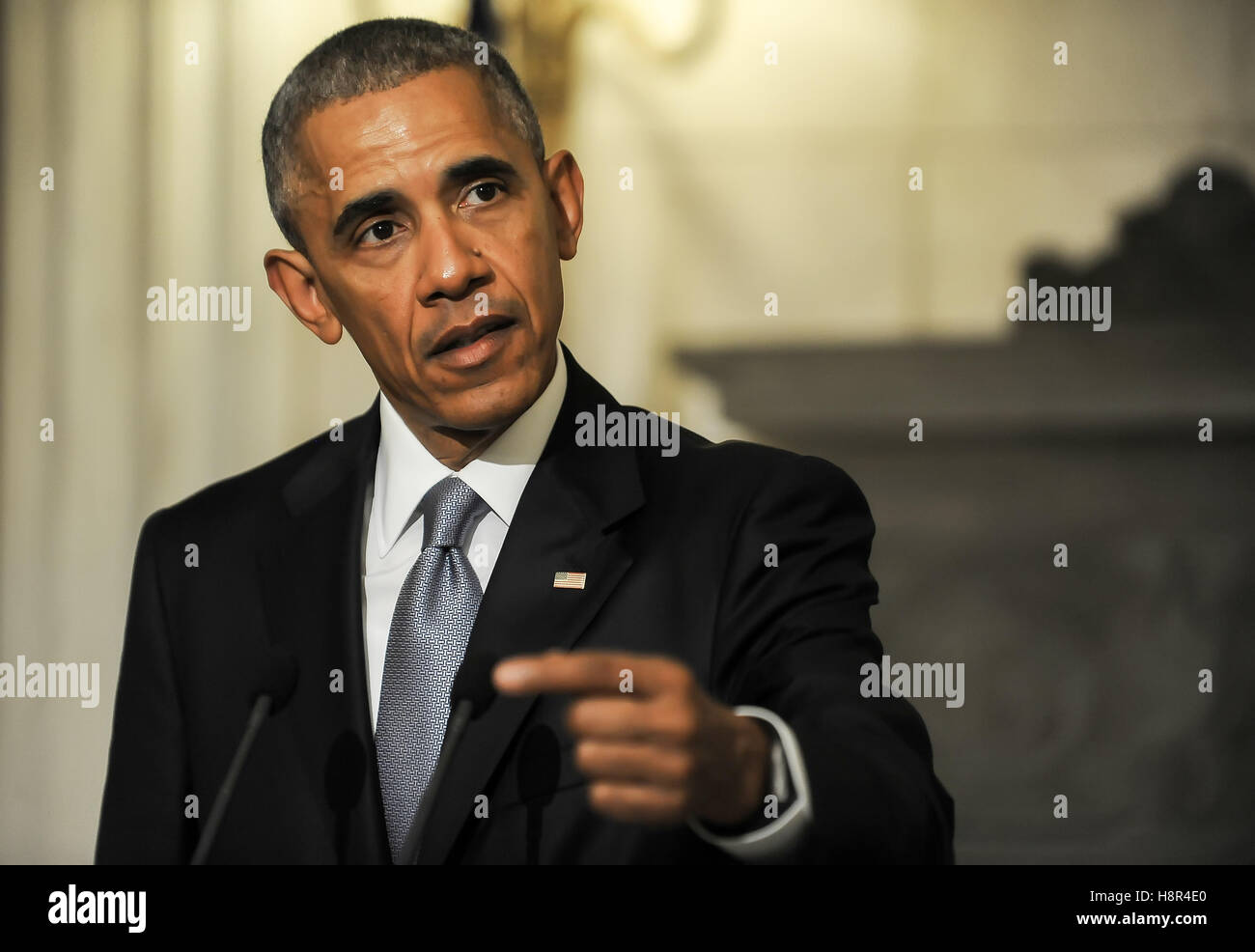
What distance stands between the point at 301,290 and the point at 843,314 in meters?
1.69

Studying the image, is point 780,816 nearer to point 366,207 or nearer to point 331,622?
point 331,622

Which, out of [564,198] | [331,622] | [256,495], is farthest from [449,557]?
[564,198]

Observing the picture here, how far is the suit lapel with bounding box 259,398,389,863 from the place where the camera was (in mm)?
1462

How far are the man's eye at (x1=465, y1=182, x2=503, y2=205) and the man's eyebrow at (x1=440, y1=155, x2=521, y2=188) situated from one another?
0.04 feet

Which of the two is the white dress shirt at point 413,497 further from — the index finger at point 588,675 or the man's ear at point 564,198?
the index finger at point 588,675

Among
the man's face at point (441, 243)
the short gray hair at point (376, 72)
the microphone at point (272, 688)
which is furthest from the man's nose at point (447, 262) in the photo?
the microphone at point (272, 688)

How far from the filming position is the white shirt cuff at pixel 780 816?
117cm

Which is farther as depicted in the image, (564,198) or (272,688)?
(564,198)

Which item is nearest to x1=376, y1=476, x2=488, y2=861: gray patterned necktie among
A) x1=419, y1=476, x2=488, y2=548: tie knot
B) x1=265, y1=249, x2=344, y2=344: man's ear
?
x1=419, y1=476, x2=488, y2=548: tie knot

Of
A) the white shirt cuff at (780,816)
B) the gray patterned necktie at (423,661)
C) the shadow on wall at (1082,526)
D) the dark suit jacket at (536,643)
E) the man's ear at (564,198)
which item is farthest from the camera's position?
the shadow on wall at (1082,526)

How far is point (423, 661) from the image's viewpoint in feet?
4.94

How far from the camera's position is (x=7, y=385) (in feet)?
9.91

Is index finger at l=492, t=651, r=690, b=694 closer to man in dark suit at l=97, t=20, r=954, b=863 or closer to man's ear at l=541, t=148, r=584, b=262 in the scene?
man in dark suit at l=97, t=20, r=954, b=863

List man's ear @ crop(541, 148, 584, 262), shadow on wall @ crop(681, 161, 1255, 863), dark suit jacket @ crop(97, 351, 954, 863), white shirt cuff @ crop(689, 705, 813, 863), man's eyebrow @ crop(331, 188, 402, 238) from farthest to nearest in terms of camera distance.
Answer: shadow on wall @ crop(681, 161, 1255, 863) → man's ear @ crop(541, 148, 584, 262) → man's eyebrow @ crop(331, 188, 402, 238) → dark suit jacket @ crop(97, 351, 954, 863) → white shirt cuff @ crop(689, 705, 813, 863)
